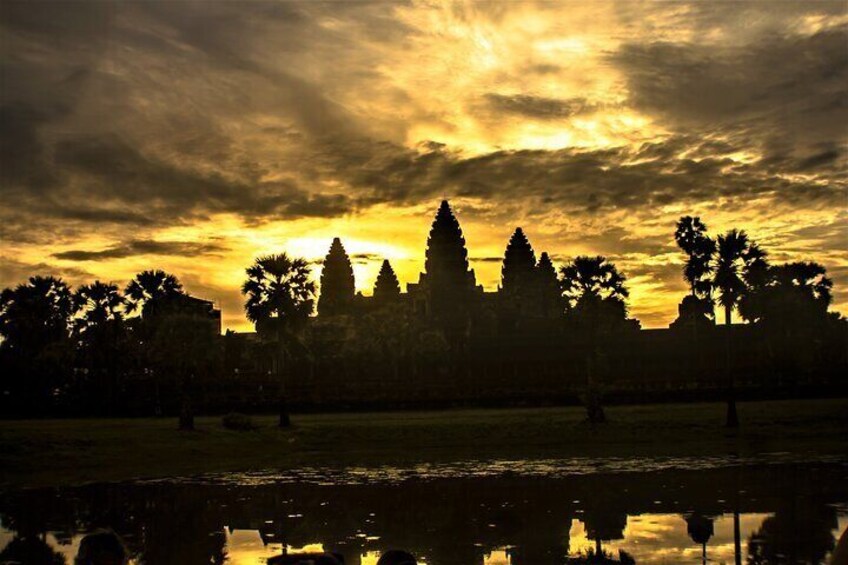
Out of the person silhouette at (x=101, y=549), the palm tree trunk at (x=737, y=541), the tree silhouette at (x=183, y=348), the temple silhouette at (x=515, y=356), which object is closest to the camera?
the person silhouette at (x=101, y=549)

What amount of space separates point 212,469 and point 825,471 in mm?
18093

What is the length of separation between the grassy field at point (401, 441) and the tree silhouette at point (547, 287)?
251 ft

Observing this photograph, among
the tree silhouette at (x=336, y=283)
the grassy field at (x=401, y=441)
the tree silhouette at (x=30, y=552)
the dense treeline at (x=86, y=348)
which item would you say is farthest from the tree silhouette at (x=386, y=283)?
the tree silhouette at (x=30, y=552)

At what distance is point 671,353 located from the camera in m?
77.4

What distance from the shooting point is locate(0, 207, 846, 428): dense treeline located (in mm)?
47375

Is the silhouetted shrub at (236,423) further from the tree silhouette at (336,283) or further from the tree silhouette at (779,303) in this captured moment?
the tree silhouette at (336,283)

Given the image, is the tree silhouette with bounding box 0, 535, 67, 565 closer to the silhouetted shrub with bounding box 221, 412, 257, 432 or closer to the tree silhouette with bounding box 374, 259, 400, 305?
the silhouetted shrub with bounding box 221, 412, 257, 432

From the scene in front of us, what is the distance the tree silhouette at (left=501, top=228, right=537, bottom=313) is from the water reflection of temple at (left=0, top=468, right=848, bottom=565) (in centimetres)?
10510

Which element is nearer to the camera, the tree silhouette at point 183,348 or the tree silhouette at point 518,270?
the tree silhouette at point 183,348

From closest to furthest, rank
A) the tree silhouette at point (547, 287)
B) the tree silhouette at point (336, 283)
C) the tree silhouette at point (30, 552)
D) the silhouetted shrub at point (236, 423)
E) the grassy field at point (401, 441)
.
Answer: the tree silhouette at point (30, 552) < the grassy field at point (401, 441) < the silhouetted shrub at point (236, 423) < the tree silhouette at point (547, 287) < the tree silhouette at point (336, 283)

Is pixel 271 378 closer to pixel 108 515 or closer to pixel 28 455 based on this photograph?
pixel 28 455

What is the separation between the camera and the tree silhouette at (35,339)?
5803 centimetres

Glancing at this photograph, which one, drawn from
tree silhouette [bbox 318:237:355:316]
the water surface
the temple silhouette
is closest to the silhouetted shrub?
the temple silhouette

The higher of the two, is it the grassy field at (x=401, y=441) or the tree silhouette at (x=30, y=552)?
the grassy field at (x=401, y=441)
